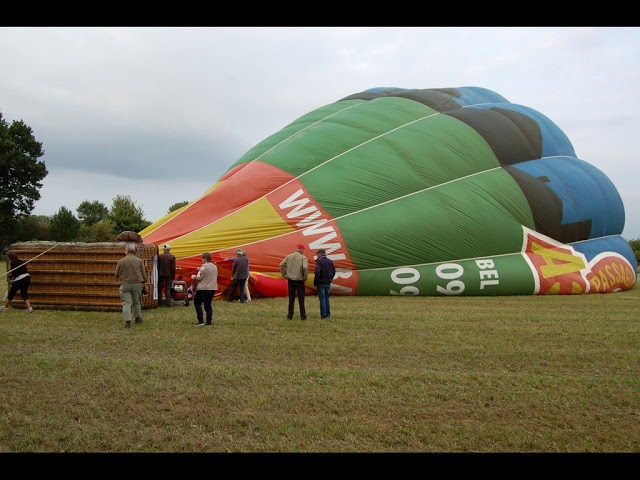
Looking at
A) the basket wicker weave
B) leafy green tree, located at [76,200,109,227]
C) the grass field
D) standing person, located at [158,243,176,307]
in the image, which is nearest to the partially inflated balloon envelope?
standing person, located at [158,243,176,307]

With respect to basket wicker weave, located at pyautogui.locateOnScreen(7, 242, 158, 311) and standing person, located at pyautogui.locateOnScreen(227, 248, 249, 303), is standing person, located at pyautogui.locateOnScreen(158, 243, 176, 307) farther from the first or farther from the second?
standing person, located at pyautogui.locateOnScreen(227, 248, 249, 303)

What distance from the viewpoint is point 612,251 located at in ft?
45.9

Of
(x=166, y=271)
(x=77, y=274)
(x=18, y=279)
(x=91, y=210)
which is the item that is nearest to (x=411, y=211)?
(x=166, y=271)

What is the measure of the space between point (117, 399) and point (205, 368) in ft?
3.65

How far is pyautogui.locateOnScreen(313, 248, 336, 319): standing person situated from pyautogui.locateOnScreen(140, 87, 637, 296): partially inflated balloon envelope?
2218mm

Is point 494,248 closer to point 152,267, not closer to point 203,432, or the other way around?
point 152,267

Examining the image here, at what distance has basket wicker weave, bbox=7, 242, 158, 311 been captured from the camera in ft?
31.4

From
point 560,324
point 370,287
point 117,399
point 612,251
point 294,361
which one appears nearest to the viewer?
point 117,399

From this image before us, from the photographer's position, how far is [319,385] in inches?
190

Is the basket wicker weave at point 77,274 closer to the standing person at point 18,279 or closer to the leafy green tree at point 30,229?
the standing person at point 18,279

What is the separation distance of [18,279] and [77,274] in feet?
3.12

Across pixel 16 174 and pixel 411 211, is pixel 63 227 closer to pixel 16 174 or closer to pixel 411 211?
pixel 16 174

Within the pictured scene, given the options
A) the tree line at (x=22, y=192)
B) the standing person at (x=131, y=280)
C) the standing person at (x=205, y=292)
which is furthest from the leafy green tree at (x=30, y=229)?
the standing person at (x=205, y=292)

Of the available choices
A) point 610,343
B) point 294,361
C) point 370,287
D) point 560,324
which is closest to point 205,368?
point 294,361
